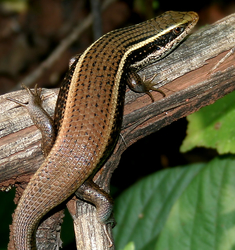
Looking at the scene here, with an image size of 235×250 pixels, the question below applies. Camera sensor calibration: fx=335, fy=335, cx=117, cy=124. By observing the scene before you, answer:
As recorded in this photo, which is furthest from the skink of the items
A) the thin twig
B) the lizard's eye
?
the thin twig

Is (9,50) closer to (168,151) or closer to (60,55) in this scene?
(60,55)

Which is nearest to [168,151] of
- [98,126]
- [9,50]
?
[98,126]

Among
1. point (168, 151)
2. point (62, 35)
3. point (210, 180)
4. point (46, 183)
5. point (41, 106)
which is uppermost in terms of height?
point (62, 35)

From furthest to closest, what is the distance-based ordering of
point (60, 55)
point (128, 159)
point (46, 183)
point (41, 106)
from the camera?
1. point (60, 55)
2. point (128, 159)
3. point (41, 106)
4. point (46, 183)

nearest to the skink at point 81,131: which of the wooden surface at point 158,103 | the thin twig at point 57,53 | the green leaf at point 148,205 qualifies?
the wooden surface at point 158,103

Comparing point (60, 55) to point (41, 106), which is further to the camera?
point (60, 55)

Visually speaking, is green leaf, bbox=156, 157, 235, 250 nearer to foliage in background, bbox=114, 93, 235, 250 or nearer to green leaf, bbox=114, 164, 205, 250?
foliage in background, bbox=114, 93, 235, 250

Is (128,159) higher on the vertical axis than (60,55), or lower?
A: lower

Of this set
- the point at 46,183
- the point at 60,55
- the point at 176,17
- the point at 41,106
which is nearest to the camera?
the point at 46,183

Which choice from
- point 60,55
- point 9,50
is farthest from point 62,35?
point 9,50
